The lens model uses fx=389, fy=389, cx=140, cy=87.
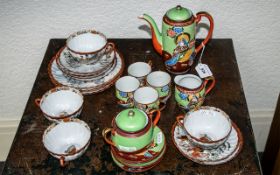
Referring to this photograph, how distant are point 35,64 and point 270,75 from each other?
99 centimetres

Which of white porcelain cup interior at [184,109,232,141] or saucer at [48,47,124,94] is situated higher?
saucer at [48,47,124,94]

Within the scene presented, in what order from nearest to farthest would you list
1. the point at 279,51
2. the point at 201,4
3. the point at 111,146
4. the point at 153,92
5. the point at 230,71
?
1. the point at 111,146
2. the point at 153,92
3. the point at 230,71
4. the point at 201,4
5. the point at 279,51

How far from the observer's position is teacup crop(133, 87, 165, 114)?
1.13 m

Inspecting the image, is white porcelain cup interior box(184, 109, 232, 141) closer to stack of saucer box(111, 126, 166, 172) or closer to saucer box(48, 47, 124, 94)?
stack of saucer box(111, 126, 166, 172)

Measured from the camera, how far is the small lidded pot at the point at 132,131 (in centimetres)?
96

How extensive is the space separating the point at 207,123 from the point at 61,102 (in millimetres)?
450

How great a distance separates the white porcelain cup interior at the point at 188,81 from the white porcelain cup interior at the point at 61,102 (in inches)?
12.3

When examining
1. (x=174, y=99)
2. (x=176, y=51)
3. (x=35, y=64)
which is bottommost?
(x=35, y=64)

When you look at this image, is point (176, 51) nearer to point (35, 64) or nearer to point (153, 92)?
point (153, 92)

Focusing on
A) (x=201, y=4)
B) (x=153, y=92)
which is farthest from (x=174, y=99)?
(x=201, y=4)

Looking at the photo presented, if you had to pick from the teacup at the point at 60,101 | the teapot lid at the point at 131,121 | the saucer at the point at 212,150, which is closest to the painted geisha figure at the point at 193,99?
the saucer at the point at 212,150

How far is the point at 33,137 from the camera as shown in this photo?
1115 millimetres

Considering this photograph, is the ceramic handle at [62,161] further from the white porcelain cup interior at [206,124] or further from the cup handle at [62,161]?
the white porcelain cup interior at [206,124]

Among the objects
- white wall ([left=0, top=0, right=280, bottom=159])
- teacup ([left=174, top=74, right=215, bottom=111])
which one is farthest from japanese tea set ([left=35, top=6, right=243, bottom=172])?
white wall ([left=0, top=0, right=280, bottom=159])
